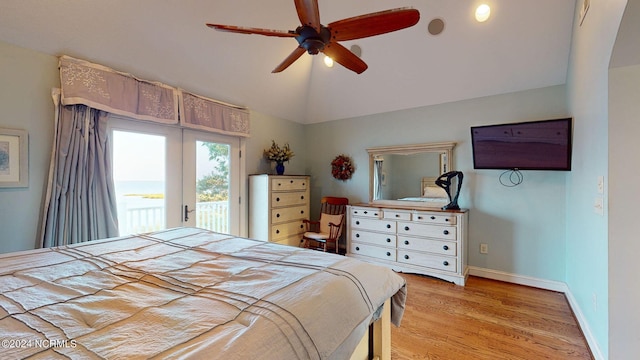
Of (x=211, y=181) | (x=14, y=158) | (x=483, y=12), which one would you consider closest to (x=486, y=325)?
(x=483, y=12)

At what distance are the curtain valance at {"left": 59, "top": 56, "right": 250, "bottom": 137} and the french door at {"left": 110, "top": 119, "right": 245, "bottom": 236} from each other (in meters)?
0.17

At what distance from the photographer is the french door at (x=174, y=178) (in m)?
2.78

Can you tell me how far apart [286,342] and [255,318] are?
0.39 feet

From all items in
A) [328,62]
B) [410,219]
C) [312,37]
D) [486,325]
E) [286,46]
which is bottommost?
[486,325]

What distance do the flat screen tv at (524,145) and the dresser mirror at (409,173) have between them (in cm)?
46

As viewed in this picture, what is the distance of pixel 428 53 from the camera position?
3.32m

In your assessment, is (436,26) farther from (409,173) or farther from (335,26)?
(335,26)

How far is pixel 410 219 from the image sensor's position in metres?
3.48

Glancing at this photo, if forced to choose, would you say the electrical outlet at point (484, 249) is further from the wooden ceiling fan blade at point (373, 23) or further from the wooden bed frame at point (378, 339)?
the wooden ceiling fan blade at point (373, 23)

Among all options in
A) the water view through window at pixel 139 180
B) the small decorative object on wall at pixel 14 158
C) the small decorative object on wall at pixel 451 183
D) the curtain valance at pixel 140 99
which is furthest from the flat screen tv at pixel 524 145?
the small decorative object on wall at pixel 14 158

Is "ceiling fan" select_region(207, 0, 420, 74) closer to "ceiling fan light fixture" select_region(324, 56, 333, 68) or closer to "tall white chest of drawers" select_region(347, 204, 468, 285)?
"ceiling fan light fixture" select_region(324, 56, 333, 68)

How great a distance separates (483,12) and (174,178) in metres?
3.94

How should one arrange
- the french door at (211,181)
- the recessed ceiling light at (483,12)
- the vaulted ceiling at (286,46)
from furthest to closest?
the french door at (211,181) → the recessed ceiling light at (483,12) → the vaulted ceiling at (286,46)

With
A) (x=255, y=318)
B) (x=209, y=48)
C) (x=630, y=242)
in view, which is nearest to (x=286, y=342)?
(x=255, y=318)
